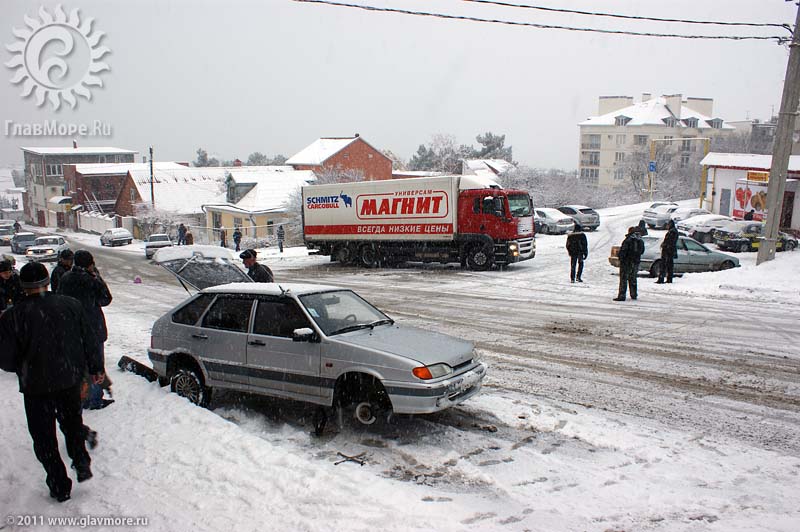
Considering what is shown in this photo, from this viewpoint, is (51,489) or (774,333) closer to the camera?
(51,489)

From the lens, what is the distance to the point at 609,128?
9438cm

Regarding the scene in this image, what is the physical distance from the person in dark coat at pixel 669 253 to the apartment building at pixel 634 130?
2666 inches

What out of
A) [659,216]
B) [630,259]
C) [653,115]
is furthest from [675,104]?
[630,259]

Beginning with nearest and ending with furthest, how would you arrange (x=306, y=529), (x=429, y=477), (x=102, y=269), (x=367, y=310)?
(x=306, y=529), (x=429, y=477), (x=367, y=310), (x=102, y=269)

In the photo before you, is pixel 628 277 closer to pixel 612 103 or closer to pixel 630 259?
pixel 630 259

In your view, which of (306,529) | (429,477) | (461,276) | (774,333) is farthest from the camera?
(461,276)

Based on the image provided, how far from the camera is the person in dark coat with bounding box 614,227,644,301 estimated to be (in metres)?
14.5

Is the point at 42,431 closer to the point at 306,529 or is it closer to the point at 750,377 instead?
the point at 306,529

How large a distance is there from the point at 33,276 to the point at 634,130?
95484 mm

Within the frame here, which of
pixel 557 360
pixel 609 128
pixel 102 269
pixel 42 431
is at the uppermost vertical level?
pixel 609 128

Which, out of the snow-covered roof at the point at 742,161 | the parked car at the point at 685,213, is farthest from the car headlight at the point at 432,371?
the snow-covered roof at the point at 742,161

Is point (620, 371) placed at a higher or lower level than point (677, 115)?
lower

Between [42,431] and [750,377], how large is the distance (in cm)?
851

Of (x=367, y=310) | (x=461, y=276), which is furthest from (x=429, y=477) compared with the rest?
(x=461, y=276)
